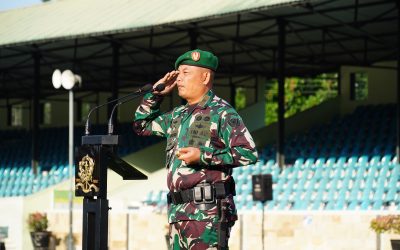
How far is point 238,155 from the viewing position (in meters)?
6.72

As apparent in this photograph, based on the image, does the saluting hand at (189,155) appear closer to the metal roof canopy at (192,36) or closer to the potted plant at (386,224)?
the potted plant at (386,224)

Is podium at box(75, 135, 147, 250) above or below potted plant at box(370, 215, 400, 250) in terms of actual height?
above

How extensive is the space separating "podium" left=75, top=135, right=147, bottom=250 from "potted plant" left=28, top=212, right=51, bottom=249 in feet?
66.3

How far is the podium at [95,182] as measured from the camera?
7.12 meters

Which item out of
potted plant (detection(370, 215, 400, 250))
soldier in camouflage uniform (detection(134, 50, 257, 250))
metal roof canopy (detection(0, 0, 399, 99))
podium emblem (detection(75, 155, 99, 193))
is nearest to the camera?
soldier in camouflage uniform (detection(134, 50, 257, 250))

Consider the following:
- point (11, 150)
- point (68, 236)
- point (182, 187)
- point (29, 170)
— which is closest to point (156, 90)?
point (182, 187)

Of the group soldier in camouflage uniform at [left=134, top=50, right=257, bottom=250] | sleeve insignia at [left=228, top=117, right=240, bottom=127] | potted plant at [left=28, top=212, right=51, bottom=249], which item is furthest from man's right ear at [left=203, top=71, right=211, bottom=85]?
potted plant at [left=28, top=212, right=51, bottom=249]

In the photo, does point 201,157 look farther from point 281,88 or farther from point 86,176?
point 281,88

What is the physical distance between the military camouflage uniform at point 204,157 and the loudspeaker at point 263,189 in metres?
14.6

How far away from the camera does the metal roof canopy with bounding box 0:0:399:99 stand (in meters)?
25.7

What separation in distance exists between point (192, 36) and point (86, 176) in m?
21.0

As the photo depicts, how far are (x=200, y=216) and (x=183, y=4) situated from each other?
21679 millimetres

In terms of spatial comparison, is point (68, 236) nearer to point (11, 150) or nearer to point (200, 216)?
point (11, 150)

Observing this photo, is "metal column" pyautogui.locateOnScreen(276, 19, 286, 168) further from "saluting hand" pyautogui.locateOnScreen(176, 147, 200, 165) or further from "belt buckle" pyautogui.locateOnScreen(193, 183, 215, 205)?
"saluting hand" pyautogui.locateOnScreen(176, 147, 200, 165)
